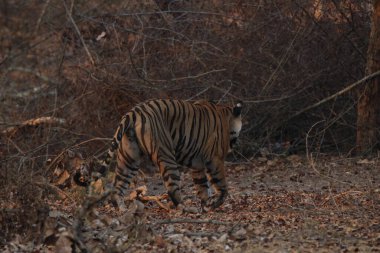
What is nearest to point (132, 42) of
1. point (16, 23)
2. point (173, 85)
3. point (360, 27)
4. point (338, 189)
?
point (173, 85)

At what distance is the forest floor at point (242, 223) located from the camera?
7.20 meters

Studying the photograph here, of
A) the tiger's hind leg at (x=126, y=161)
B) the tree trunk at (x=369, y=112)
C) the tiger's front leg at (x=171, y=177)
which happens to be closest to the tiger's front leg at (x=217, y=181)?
the tiger's front leg at (x=171, y=177)

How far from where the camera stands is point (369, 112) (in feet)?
44.6

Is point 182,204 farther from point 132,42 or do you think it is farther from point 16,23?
point 16,23

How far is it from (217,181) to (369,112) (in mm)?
4045

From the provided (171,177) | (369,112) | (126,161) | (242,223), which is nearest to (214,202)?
(171,177)

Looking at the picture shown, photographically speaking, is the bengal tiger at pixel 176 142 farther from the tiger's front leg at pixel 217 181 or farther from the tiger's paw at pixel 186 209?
the tiger's paw at pixel 186 209

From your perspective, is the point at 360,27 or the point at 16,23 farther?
the point at 16,23

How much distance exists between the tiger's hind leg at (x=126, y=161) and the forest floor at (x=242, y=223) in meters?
0.30

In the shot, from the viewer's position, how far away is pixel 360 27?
14172 millimetres

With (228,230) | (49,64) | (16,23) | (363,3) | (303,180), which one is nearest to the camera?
(228,230)

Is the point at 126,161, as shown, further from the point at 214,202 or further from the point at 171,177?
the point at 214,202

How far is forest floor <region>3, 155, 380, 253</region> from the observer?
7195 mm

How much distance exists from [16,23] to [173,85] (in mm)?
3443
